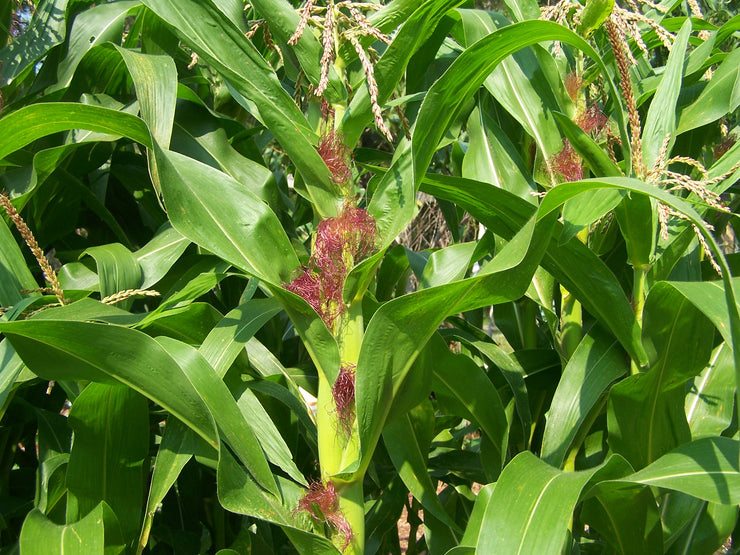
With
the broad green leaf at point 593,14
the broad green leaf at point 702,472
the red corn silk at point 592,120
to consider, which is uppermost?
the broad green leaf at point 593,14

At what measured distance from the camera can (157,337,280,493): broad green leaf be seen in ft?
2.36

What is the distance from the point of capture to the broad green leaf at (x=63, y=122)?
0.73m

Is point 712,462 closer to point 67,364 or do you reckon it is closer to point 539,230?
point 539,230

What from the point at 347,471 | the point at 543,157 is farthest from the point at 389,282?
the point at 347,471

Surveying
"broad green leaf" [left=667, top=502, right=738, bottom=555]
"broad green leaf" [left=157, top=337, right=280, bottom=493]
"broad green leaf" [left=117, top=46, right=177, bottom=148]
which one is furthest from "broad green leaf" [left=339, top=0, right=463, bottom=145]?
"broad green leaf" [left=667, top=502, right=738, bottom=555]

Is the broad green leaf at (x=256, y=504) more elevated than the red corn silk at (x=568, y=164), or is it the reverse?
the red corn silk at (x=568, y=164)

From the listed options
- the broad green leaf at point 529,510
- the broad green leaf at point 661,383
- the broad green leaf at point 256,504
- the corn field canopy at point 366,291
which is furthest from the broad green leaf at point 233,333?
the broad green leaf at point 661,383

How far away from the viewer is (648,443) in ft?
2.73

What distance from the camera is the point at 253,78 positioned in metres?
0.80

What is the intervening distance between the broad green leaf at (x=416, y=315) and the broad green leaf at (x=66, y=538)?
0.30 metres

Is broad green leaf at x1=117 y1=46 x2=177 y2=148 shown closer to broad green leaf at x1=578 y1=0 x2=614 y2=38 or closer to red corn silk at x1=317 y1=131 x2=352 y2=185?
red corn silk at x1=317 y1=131 x2=352 y2=185

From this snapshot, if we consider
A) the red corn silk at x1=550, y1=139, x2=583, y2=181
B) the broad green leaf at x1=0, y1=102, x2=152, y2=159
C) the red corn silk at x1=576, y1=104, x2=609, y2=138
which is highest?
the red corn silk at x1=576, y1=104, x2=609, y2=138

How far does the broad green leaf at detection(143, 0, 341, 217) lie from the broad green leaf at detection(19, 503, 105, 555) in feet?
1.42

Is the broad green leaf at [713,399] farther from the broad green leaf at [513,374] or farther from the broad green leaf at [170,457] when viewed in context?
the broad green leaf at [170,457]
